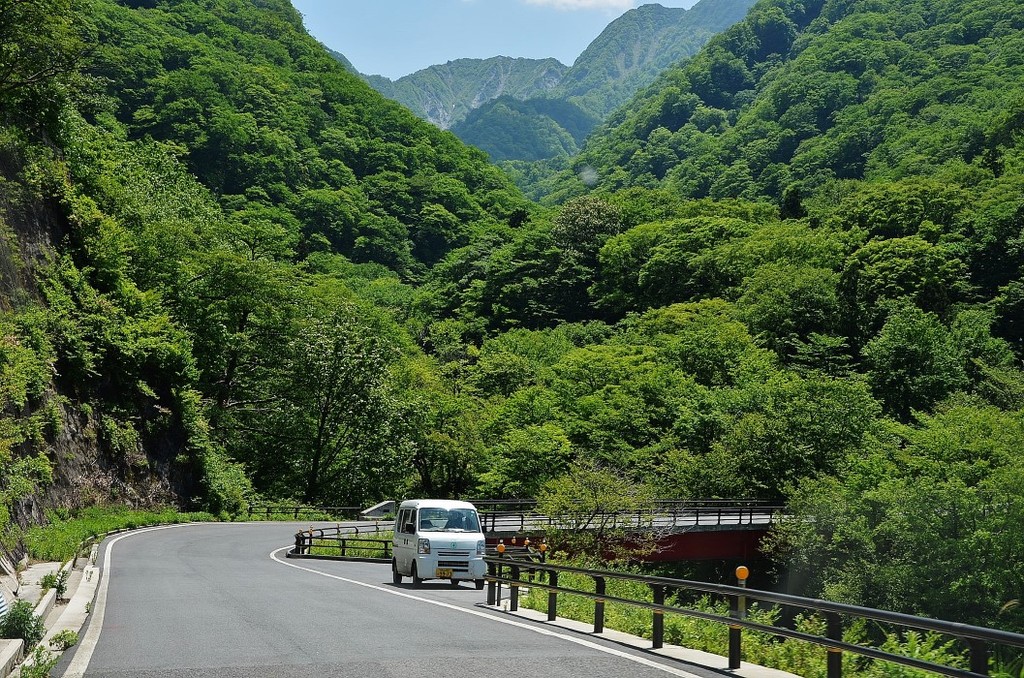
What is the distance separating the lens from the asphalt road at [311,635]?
938cm

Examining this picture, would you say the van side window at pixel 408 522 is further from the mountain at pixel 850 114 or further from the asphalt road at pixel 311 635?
the mountain at pixel 850 114

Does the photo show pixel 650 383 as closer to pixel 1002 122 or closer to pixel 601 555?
pixel 601 555

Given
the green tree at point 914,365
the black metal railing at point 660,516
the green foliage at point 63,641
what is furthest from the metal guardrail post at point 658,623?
the green tree at point 914,365

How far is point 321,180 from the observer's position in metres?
119

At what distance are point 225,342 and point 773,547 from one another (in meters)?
37.0

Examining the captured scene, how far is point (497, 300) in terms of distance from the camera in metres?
103

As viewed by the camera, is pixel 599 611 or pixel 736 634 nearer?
pixel 736 634

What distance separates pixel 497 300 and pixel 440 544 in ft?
268

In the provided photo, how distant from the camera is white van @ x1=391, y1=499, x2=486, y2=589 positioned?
22375 mm

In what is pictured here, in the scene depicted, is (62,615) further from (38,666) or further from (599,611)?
(599,611)

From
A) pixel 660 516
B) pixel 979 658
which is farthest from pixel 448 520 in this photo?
pixel 660 516

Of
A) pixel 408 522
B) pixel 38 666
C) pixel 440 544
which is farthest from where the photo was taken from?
pixel 408 522

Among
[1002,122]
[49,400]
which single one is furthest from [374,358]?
[1002,122]

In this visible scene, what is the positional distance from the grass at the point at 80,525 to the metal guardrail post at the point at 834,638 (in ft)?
65.3
